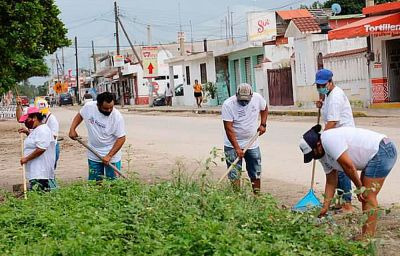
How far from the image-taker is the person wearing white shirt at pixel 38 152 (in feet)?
28.7

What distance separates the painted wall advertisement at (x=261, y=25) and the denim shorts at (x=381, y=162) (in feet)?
128

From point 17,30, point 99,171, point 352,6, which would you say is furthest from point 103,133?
point 352,6

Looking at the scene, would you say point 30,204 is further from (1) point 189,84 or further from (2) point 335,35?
(1) point 189,84

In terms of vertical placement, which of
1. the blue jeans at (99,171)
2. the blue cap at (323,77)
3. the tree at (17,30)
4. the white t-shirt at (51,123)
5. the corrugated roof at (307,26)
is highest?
the corrugated roof at (307,26)

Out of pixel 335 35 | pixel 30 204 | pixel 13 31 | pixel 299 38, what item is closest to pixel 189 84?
pixel 299 38

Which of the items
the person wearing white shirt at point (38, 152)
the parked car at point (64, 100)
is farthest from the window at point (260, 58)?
the parked car at point (64, 100)

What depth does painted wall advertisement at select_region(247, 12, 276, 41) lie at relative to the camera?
→ 4519cm

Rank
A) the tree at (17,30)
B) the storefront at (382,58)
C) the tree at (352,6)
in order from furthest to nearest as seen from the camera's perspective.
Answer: the tree at (352,6) < the storefront at (382,58) < the tree at (17,30)

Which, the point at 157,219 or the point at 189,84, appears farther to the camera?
the point at 189,84

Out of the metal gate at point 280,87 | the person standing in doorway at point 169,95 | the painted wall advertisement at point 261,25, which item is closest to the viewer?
the metal gate at point 280,87

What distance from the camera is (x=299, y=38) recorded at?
103 ft

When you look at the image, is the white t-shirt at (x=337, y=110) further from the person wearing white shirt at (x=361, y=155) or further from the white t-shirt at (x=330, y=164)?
the person wearing white shirt at (x=361, y=155)

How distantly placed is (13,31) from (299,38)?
22060mm

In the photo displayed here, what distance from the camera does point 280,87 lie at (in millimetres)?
34969
